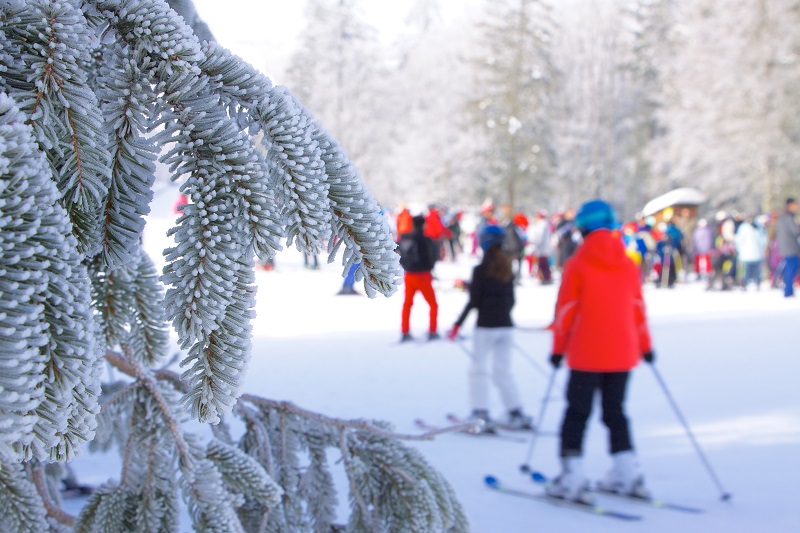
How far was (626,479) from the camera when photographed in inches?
185

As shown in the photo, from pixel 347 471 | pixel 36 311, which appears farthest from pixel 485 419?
pixel 36 311

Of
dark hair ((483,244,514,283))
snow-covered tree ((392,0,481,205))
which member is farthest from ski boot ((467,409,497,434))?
snow-covered tree ((392,0,481,205))

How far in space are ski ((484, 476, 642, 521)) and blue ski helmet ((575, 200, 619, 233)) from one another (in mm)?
1668

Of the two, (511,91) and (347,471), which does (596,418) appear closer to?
(347,471)

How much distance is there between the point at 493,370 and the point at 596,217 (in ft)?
7.56

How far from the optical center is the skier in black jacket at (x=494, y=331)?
21.3 feet

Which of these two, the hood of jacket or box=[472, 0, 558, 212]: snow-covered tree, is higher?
box=[472, 0, 558, 212]: snow-covered tree

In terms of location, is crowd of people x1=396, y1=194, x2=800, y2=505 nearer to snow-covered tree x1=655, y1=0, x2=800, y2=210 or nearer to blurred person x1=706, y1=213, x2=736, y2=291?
blurred person x1=706, y1=213, x2=736, y2=291

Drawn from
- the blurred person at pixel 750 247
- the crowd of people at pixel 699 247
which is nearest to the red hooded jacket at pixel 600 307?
the crowd of people at pixel 699 247

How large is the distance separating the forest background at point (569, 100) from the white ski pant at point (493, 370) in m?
25.1

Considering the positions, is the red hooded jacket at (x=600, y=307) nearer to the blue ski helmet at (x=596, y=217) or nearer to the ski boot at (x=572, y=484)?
the blue ski helmet at (x=596, y=217)

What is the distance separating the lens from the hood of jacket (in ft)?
15.2

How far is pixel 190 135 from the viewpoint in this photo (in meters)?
0.81

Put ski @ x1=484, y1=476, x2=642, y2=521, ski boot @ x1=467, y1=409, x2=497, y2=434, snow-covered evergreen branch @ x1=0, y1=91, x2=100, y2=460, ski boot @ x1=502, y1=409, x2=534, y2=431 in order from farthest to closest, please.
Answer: ski boot @ x1=502, y1=409, x2=534, y2=431, ski boot @ x1=467, y1=409, x2=497, y2=434, ski @ x1=484, y1=476, x2=642, y2=521, snow-covered evergreen branch @ x1=0, y1=91, x2=100, y2=460
